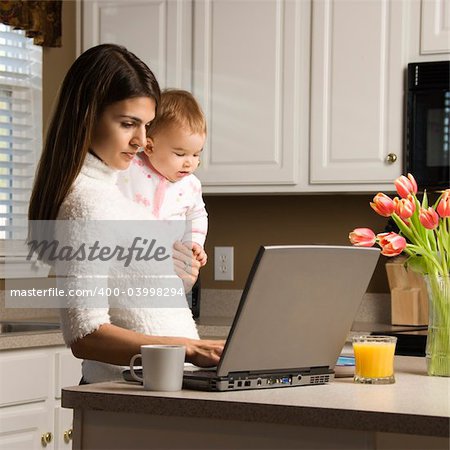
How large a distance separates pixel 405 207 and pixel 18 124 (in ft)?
7.85

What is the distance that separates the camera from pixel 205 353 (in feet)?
5.65

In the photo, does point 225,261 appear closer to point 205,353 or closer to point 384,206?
point 384,206

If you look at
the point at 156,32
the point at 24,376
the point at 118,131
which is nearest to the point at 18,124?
the point at 156,32

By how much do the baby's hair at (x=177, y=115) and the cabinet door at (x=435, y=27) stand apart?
3.79 ft

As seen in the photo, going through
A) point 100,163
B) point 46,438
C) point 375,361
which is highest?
point 100,163

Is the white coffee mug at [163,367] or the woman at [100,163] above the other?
the woman at [100,163]

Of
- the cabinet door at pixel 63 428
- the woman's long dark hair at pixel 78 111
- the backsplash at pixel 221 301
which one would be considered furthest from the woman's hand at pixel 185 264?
the backsplash at pixel 221 301

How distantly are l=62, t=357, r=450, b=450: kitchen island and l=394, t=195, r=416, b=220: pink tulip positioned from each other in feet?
1.25

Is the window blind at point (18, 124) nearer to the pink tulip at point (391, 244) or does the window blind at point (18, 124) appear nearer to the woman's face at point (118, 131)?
the woman's face at point (118, 131)

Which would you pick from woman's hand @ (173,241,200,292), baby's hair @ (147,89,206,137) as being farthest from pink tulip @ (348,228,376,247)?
baby's hair @ (147,89,206,137)

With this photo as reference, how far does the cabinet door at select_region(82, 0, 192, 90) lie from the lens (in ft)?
12.1

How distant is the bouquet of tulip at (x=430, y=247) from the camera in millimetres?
1892

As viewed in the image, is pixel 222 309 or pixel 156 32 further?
pixel 222 309

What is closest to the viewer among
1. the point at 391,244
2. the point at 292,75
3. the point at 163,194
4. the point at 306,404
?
the point at 306,404
